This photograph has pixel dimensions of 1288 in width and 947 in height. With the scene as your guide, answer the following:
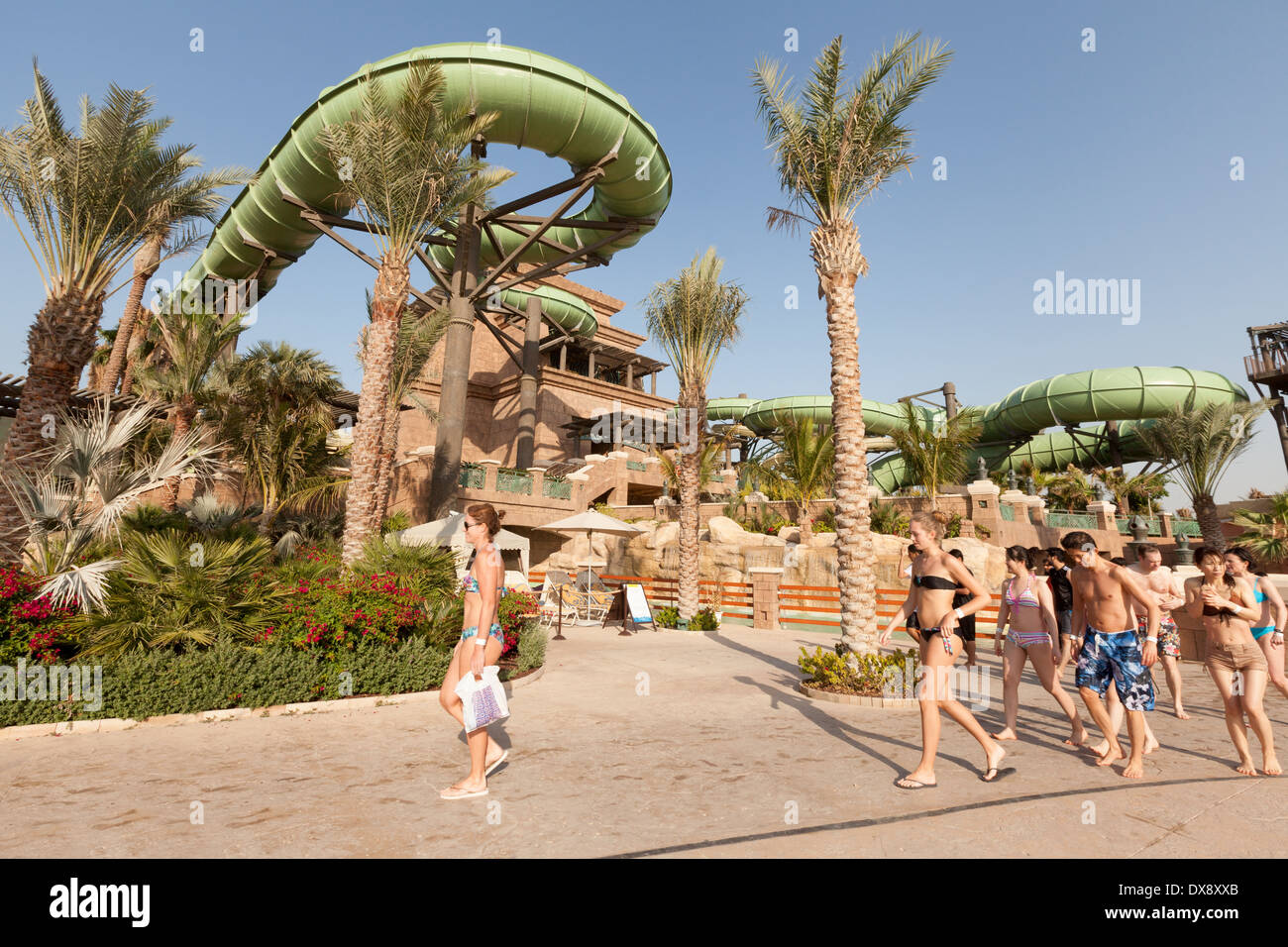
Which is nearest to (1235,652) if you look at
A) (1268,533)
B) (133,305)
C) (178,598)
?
(178,598)

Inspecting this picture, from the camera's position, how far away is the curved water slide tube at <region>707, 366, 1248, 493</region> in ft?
108

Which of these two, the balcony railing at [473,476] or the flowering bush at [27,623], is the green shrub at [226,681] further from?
the balcony railing at [473,476]

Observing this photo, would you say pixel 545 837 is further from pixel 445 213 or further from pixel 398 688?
pixel 445 213

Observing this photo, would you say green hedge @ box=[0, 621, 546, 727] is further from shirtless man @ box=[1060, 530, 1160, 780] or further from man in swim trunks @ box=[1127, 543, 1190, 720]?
man in swim trunks @ box=[1127, 543, 1190, 720]

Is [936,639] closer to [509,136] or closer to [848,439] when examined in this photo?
[848,439]

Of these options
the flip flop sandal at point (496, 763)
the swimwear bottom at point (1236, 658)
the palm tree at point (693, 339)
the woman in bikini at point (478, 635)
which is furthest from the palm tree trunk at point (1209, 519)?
the woman in bikini at point (478, 635)

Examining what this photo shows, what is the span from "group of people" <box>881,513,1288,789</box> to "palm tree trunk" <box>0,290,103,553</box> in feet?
38.1

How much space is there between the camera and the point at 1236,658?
468cm

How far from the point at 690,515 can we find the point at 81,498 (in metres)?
11.6

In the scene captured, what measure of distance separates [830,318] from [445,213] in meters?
8.56

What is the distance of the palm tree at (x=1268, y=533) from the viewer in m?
17.9

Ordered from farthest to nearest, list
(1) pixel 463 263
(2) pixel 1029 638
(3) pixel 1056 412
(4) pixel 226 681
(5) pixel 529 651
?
(3) pixel 1056 412, (1) pixel 463 263, (5) pixel 529 651, (4) pixel 226 681, (2) pixel 1029 638

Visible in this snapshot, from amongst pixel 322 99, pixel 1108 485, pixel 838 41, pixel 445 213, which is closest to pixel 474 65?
pixel 322 99

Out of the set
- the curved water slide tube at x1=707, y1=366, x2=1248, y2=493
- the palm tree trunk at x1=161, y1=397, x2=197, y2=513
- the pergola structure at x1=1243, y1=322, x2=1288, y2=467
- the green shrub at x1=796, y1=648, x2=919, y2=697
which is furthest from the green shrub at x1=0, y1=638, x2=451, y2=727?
the pergola structure at x1=1243, y1=322, x2=1288, y2=467
